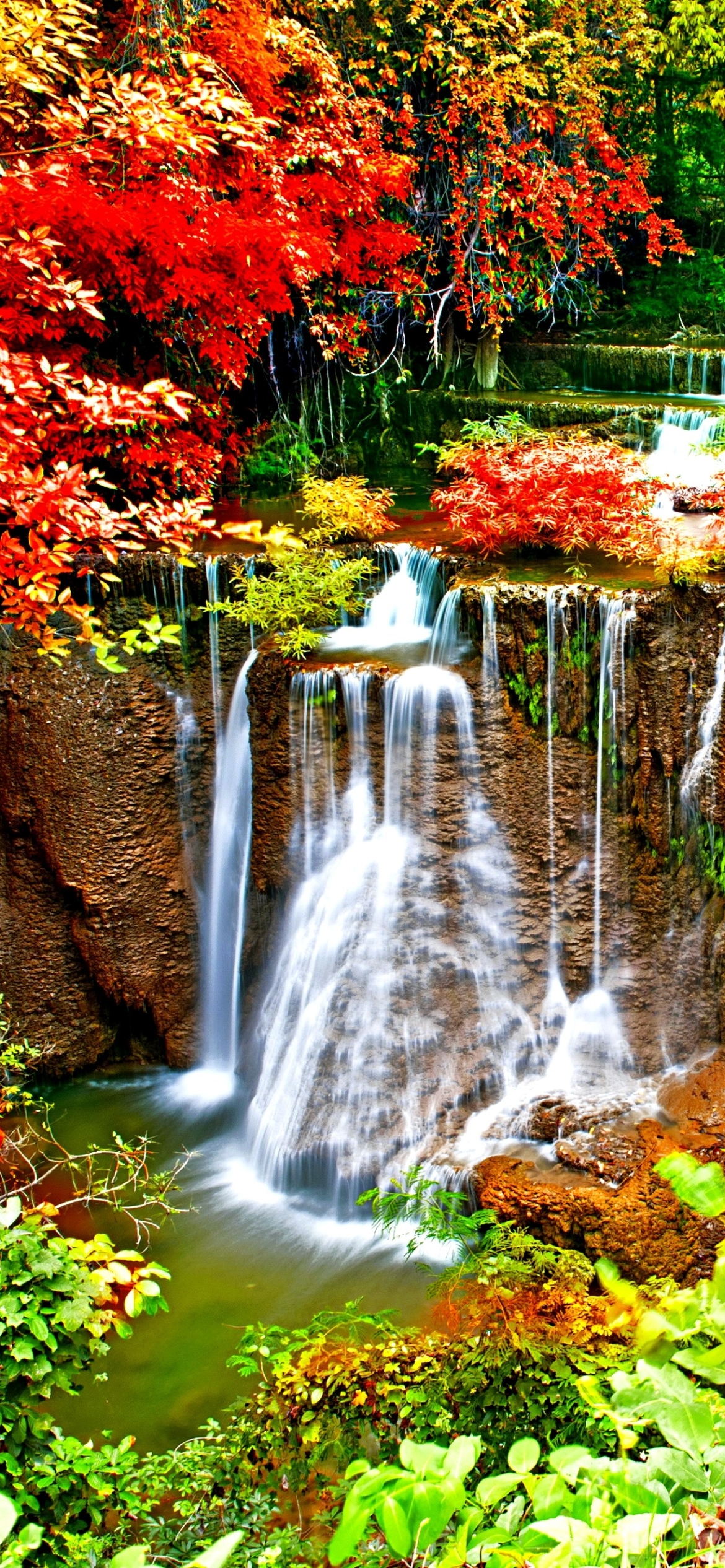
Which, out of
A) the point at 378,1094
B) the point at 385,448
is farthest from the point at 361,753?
the point at 385,448

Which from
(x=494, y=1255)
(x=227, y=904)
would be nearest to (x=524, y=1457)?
(x=494, y=1255)

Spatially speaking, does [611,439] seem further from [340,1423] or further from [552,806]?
[340,1423]

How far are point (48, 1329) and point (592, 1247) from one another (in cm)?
330

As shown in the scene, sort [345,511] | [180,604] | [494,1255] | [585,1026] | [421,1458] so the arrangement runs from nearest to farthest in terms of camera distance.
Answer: [421,1458] → [494,1255] → [585,1026] → [180,604] → [345,511]

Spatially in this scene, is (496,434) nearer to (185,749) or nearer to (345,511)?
(345,511)

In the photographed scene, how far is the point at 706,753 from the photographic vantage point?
6.97 metres

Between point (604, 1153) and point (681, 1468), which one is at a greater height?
point (681, 1468)

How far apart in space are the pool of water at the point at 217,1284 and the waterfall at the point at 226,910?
0.91 meters

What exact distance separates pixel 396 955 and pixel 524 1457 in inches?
243

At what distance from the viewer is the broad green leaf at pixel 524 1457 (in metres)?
1.45

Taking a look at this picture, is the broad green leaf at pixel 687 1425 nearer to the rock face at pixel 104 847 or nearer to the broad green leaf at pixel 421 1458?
the broad green leaf at pixel 421 1458

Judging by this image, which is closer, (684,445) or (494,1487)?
(494,1487)

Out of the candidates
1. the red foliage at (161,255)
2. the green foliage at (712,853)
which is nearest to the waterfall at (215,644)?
the red foliage at (161,255)

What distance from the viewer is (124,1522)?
360 cm
